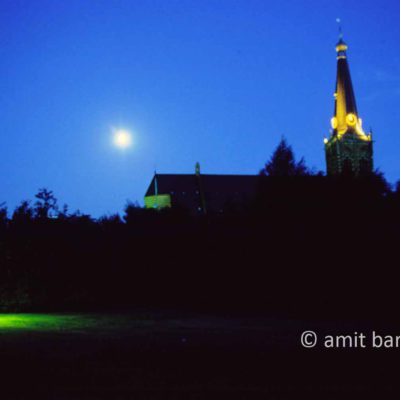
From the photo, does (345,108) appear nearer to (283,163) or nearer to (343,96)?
(343,96)

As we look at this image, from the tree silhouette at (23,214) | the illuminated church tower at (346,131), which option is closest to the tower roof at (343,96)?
the illuminated church tower at (346,131)

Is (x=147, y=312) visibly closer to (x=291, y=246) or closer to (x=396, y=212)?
(x=291, y=246)

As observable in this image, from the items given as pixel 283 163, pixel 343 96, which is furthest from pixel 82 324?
pixel 343 96

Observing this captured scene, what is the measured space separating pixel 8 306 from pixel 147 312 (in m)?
6.42

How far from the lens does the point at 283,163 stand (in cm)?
2775

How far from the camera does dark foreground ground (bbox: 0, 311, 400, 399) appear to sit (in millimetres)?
6375

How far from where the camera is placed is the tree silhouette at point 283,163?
27.0 meters

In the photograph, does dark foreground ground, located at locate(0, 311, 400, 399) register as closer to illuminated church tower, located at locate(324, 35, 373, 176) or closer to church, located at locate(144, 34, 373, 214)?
church, located at locate(144, 34, 373, 214)

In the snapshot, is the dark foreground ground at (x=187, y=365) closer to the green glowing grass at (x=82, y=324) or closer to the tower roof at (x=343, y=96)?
the green glowing grass at (x=82, y=324)

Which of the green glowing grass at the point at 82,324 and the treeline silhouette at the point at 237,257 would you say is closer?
the green glowing grass at the point at 82,324

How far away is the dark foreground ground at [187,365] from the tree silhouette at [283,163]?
14829 mm

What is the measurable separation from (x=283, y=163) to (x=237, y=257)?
9.63 metres

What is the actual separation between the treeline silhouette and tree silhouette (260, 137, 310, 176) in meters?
3.62

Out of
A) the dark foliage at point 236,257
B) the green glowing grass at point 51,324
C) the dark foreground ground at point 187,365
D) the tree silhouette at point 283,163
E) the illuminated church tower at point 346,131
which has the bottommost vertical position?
the green glowing grass at point 51,324
